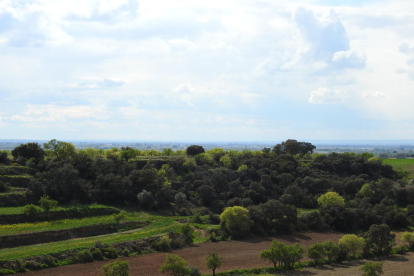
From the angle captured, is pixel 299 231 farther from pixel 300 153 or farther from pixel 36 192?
pixel 300 153

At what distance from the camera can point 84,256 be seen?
32500mm

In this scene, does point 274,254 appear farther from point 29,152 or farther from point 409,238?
point 29,152

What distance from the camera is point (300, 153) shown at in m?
94.6

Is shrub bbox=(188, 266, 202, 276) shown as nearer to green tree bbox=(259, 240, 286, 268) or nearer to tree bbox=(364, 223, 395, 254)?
green tree bbox=(259, 240, 286, 268)

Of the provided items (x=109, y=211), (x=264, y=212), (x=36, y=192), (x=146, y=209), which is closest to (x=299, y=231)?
(x=264, y=212)

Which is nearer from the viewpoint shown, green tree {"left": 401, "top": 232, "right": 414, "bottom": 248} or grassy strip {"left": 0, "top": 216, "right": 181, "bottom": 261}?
grassy strip {"left": 0, "top": 216, "right": 181, "bottom": 261}

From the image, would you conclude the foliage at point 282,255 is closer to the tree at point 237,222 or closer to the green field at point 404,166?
the tree at point 237,222

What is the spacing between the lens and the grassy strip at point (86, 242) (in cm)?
3185

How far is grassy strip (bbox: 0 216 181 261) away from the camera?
31.9 meters

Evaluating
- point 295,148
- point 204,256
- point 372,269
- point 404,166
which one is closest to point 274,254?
point 204,256

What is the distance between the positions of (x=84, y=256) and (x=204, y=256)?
11058 mm

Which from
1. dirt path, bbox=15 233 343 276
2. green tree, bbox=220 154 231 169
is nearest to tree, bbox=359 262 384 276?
dirt path, bbox=15 233 343 276

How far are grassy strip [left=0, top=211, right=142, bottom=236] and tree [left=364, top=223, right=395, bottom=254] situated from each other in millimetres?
27055

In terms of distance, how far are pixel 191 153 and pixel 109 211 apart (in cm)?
3587
